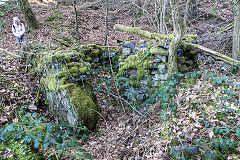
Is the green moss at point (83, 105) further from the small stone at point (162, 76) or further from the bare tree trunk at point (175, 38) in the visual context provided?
the bare tree trunk at point (175, 38)

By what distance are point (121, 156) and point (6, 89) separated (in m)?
3.58

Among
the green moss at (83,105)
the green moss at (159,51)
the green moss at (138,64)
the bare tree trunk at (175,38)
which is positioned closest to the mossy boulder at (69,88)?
the green moss at (83,105)

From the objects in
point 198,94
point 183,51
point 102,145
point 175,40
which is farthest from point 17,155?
point 183,51

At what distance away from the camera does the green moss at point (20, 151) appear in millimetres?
2283

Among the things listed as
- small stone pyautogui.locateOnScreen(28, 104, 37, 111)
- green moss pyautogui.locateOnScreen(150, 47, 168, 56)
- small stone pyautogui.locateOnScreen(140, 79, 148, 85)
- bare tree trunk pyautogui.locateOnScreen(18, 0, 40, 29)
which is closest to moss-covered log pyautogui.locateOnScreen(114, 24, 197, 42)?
green moss pyautogui.locateOnScreen(150, 47, 168, 56)

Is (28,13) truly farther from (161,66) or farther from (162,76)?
(162,76)

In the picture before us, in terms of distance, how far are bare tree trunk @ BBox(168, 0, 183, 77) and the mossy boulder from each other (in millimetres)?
2337

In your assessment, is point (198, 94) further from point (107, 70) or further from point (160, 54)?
point (107, 70)

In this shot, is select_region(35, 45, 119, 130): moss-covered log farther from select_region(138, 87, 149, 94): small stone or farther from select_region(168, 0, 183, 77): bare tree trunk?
select_region(168, 0, 183, 77): bare tree trunk

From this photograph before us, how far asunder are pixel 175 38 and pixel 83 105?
300 cm

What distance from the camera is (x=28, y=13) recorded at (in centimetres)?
841

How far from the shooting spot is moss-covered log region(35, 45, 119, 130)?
3746mm

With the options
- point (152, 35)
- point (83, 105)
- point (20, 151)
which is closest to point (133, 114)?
point (83, 105)

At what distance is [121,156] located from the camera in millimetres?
2969
